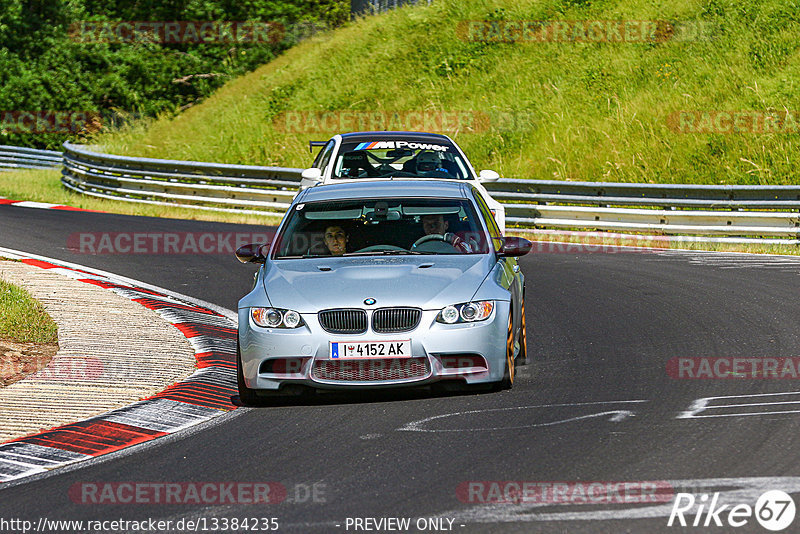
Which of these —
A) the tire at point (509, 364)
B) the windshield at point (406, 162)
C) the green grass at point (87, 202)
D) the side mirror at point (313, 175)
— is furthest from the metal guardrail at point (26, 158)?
the tire at point (509, 364)

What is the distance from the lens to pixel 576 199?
19.8 metres

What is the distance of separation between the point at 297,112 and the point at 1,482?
27.9 m

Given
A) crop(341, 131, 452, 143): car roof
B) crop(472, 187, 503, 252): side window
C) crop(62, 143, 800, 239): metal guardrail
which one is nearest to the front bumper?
crop(472, 187, 503, 252): side window

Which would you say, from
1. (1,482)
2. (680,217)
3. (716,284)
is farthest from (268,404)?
(680,217)

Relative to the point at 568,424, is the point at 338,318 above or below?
above

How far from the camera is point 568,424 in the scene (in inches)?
277

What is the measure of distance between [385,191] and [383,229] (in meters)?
0.32

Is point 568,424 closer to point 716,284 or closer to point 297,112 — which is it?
point 716,284

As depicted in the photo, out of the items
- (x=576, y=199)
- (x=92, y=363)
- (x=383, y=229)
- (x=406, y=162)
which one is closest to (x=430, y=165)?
(x=406, y=162)

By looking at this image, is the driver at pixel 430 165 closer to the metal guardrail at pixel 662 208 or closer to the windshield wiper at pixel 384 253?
the windshield wiper at pixel 384 253

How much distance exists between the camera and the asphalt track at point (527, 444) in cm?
552

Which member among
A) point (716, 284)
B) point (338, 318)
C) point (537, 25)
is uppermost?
point (537, 25)

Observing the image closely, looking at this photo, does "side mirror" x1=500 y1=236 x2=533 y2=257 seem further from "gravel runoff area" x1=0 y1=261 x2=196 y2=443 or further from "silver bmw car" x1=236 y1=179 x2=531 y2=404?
"gravel runoff area" x1=0 y1=261 x2=196 y2=443

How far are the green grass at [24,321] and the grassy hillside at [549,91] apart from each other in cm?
1395
